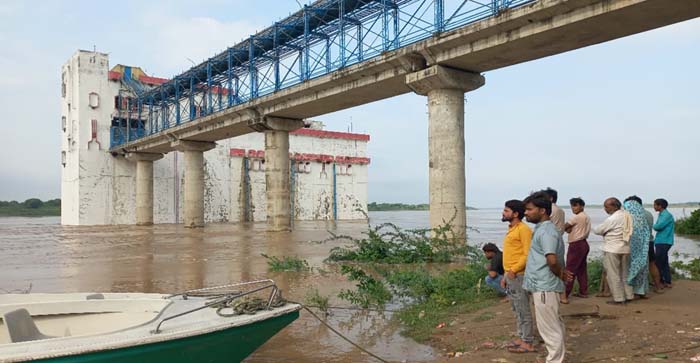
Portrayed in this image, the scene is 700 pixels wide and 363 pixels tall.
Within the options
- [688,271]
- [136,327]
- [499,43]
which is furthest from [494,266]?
[499,43]

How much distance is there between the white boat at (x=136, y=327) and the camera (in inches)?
151

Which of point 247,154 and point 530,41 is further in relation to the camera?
point 247,154

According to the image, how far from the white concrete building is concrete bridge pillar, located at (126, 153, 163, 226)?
2125mm

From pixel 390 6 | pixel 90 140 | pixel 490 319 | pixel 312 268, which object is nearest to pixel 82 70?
pixel 90 140

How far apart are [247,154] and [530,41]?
116 feet

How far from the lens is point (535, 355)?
5055 mm

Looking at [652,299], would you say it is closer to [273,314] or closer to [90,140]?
[273,314]

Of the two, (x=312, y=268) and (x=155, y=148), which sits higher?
(x=155, y=148)

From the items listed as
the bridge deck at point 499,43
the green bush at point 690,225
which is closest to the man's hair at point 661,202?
the bridge deck at point 499,43

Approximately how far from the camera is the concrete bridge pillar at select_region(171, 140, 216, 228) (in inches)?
1332

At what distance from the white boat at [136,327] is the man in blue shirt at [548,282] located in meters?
2.28

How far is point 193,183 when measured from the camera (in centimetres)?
3397

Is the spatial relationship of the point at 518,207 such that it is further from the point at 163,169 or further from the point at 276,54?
the point at 163,169

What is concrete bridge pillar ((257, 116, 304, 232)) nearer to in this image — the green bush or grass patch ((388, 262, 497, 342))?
grass patch ((388, 262, 497, 342))
